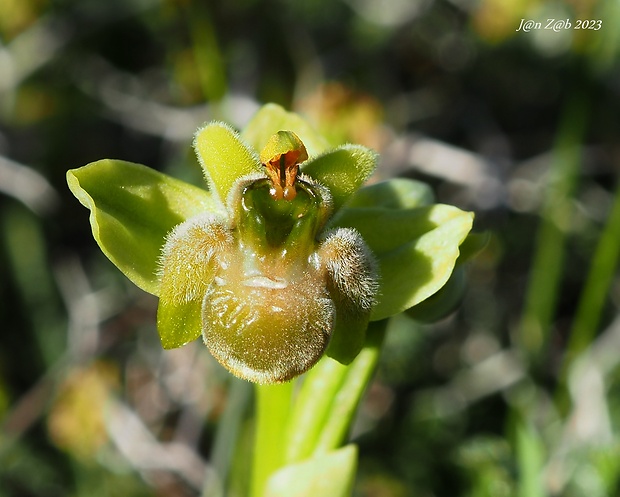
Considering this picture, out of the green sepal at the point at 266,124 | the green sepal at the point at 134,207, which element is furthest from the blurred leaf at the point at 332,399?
the green sepal at the point at 266,124

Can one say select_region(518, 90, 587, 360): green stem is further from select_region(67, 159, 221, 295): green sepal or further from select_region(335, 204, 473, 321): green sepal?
select_region(67, 159, 221, 295): green sepal

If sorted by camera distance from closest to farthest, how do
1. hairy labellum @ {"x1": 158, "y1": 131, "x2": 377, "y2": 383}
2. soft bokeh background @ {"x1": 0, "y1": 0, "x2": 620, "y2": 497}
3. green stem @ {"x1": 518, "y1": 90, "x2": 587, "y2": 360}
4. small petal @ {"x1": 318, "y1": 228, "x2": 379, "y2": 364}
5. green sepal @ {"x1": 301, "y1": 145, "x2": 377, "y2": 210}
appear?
hairy labellum @ {"x1": 158, "y1": 131, "x2": 377, "y2": 383}, small petal @ {"x1": 318, "y1": 228, "x2": 379, "y2": 364}, green sepal @ {"x1": 301, "y1": 145, "x2": 377, "y2": 210}, soft bokeh background @ {"x1": 0, "y1": 0, "x2": 620, "y2": 497}, green stem @ {"x1": 518, "y1": 90, "x2": 587, "y2": 360}

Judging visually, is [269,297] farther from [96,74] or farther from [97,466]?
[96,74]

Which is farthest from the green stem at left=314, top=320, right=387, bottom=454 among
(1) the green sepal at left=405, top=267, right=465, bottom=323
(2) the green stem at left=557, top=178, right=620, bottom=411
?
(2) the green stem at left=557, top=178, right=620, bottom=411

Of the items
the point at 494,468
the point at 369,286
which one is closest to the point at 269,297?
the point at 369,286

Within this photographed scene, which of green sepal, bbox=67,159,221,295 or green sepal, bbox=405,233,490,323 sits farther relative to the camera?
green sepal, bbox=405,233,490,323

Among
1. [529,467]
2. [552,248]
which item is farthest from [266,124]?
[552,248]
